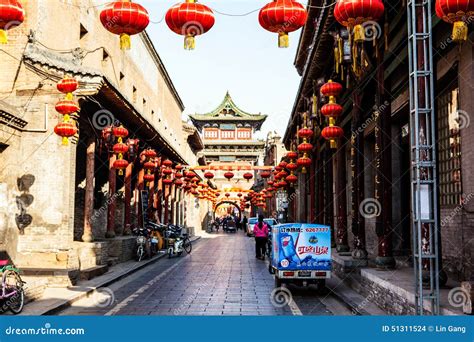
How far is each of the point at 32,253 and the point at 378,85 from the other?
9.16 m

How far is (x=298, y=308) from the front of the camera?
1020 centimetres

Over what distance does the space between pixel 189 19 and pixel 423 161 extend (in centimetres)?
376

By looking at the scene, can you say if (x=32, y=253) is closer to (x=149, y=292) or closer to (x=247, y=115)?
(x=149, y=292)

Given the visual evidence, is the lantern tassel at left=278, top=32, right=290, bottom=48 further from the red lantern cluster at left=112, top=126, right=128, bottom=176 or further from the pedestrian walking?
the pedestrian walking

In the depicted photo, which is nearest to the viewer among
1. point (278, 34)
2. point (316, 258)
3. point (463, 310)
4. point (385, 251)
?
point (463, 310)

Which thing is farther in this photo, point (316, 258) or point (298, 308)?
point (316, 258)

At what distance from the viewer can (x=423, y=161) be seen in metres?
7.32

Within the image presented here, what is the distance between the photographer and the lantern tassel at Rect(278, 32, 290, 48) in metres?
7.16

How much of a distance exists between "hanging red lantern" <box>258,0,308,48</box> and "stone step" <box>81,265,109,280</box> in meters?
8.47

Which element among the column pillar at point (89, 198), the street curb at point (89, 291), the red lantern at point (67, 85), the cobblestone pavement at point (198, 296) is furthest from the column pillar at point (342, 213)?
the red lantern at point (67, 85)

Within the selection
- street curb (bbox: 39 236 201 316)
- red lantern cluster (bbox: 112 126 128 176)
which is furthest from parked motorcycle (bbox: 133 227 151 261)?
red lantern cluster (bbox: 112 126 128 176)

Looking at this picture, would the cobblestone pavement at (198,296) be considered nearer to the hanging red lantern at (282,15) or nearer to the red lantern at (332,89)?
the red lantern at (332,89)

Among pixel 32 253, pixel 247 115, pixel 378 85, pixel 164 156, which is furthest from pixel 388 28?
pixel 247 115

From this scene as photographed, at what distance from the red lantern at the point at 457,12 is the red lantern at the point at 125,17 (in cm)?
375
